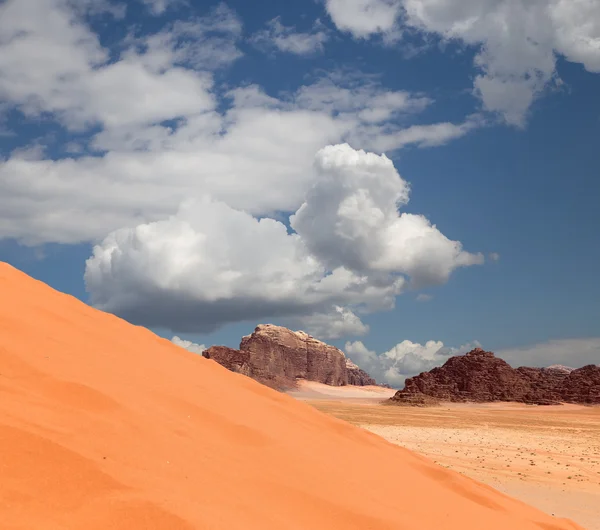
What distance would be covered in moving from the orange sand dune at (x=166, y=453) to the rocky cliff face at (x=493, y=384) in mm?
78430

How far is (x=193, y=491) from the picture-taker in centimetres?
550

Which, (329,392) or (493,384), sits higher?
Answer: (493,384)

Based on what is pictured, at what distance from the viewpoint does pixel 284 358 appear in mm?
156250

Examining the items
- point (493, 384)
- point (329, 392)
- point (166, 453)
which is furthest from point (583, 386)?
point (166, 453)

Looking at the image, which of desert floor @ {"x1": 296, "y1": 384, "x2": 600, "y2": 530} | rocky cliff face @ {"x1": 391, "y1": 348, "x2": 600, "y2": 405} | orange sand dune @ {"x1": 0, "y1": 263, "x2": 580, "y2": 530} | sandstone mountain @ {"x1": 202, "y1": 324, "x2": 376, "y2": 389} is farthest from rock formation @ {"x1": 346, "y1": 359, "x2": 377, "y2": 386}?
orange sand dune @ {"x1": 0, "y1": 263, "x2": 580, "y2": 530}

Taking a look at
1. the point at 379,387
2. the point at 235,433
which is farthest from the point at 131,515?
the point at 379,387

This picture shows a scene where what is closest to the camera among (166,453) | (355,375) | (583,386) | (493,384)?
(166,453)

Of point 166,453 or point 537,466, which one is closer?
point 166,453

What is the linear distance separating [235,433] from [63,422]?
2526 mm

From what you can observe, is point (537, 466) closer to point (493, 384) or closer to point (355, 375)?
point (493, 384)

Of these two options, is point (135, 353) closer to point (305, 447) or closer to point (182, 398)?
point (182, 398)

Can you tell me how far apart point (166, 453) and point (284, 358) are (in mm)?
152037

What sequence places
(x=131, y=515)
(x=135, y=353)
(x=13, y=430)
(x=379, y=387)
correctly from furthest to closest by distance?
(x=379, y=387) < (x=135, y=353) < (x=13, y=430) < (x=131, y=515)

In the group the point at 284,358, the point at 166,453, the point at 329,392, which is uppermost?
the point at 284,358
